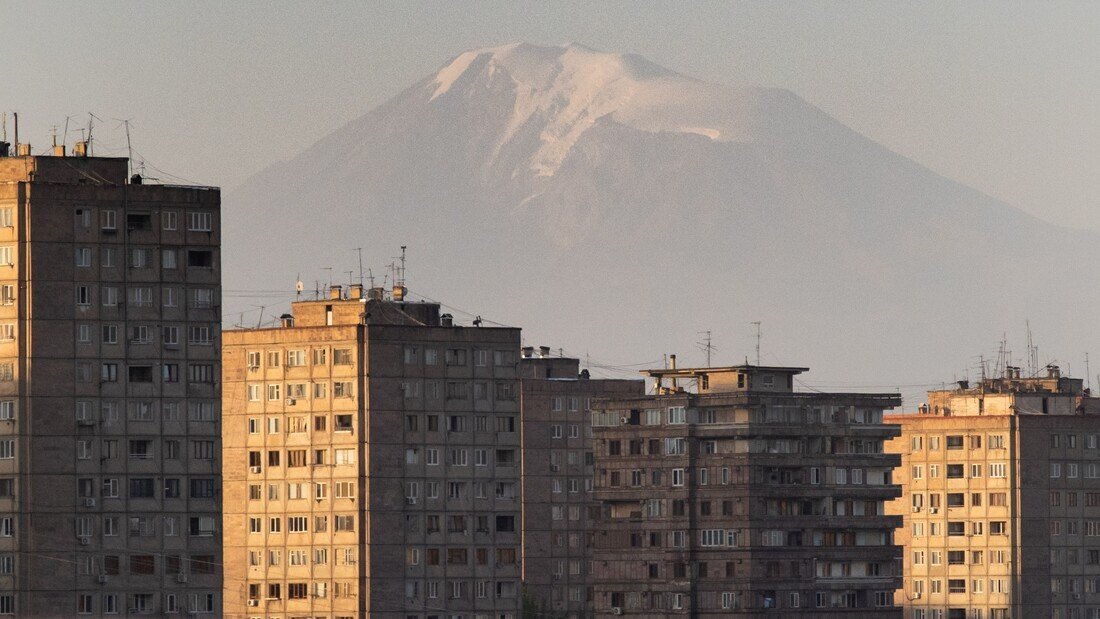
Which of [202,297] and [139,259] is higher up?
[139,259]

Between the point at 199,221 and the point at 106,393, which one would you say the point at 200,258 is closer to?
the point at 199,221

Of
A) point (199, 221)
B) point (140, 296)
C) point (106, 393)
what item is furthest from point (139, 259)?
point (106, 393)

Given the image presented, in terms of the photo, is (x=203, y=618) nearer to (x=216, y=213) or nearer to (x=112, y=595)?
(x=112, y=595)

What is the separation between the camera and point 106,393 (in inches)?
6619

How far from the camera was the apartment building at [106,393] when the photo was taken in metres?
165

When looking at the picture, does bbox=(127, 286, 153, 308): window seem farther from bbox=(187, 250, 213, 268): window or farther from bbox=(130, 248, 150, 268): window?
bbox=(187, 250, 213, 268): window

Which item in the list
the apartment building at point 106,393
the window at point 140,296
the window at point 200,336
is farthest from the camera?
the window at point 200,336

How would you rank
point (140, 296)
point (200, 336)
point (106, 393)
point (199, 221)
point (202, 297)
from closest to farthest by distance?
point (106, 393) → point (140, 296) → point (200, 336) → point (202, 297) → point (199, 221)

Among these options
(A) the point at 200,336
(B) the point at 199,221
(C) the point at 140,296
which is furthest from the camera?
(B) the point at 199,221

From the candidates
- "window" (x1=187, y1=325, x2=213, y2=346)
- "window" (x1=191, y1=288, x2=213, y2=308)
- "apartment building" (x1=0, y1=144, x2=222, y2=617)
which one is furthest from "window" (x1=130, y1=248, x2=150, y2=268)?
"window" (x1=187, y1=325, x2=213, y2=346)

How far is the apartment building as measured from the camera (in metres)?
165

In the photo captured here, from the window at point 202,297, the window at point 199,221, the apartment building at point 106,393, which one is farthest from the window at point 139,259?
the window at point 202,297

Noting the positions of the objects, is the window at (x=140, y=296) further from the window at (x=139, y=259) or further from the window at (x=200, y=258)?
the window at (x=200, y=258)

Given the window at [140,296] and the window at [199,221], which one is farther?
the window at [199,221]
